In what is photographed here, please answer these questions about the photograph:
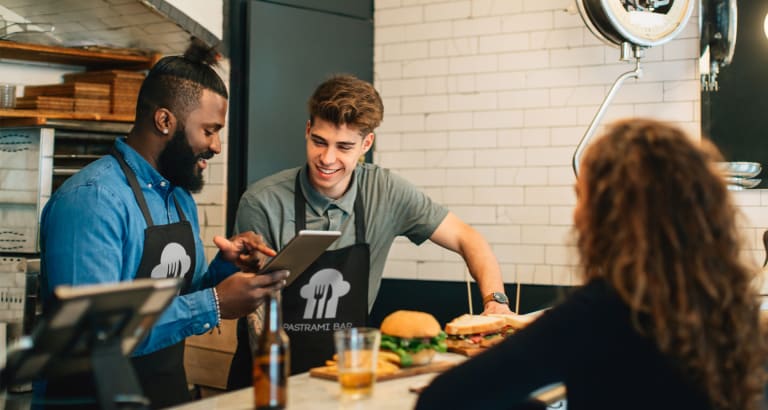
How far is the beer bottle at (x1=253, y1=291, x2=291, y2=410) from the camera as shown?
160 cm

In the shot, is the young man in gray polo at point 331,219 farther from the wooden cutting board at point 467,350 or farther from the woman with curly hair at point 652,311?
the woman with curly hair at point 652,311

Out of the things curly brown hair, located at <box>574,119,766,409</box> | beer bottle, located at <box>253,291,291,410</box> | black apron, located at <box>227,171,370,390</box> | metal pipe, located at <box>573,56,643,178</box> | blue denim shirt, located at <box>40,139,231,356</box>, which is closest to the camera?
curly brown hair, located at <box>574,119,766,409</box>

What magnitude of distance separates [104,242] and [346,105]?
1048 mm

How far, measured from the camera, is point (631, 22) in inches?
143

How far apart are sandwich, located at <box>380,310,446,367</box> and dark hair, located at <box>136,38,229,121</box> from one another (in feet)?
3.50

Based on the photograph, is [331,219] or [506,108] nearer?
[331,219]


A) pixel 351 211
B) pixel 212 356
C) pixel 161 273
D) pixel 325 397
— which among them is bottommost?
pixel 212 356

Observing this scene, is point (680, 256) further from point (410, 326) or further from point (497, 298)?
point (497, 298)

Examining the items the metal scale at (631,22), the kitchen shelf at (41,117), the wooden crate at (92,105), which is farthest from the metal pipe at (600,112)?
the wooden crate at (92,105)

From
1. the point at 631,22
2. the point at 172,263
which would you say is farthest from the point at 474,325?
the point at 631,22

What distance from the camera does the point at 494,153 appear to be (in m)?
4.78

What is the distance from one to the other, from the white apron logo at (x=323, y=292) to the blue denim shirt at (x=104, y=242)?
0.57 meters

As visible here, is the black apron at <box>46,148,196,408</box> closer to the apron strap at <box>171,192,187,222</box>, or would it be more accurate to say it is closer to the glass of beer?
the apron strap at <box>171,192,187,222</box>

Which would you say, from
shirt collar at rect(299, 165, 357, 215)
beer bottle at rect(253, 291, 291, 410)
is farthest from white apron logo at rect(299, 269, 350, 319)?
beer bottle at rect(253, 291, 291, 410)
